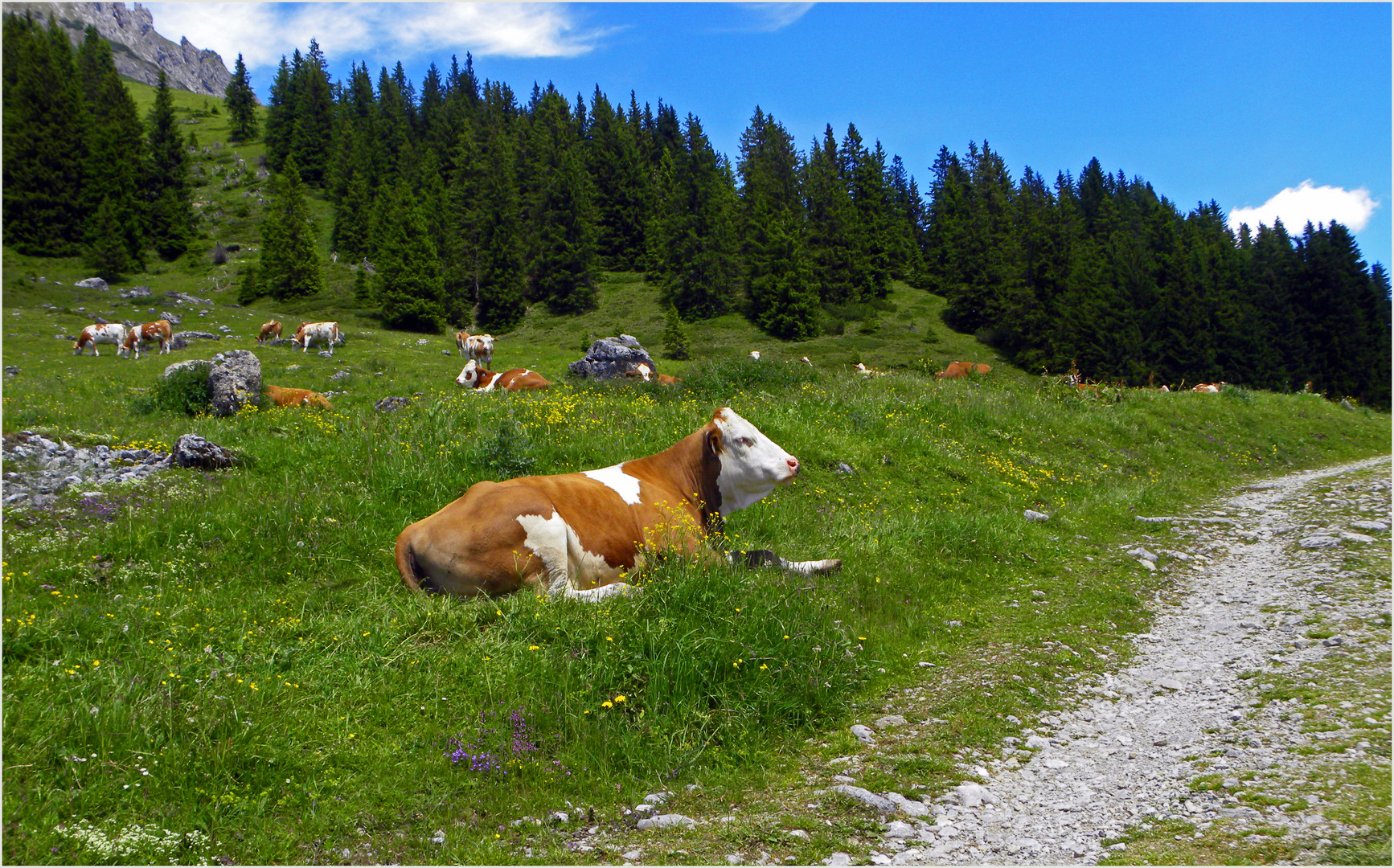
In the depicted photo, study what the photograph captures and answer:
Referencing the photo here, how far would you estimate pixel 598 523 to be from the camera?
21.3 ft

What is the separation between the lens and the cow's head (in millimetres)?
24234

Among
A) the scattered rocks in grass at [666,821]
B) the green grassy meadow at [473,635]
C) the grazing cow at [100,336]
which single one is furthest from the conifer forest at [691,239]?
the scattered rocks in grass at [666,821]

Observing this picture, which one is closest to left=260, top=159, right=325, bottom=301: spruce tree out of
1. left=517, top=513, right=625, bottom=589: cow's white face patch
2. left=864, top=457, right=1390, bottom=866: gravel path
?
left=517, top=513, right=625, bottom=589: cow's white face patch

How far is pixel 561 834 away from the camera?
358cm

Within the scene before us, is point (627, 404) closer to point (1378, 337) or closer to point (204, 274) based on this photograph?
point (204, 274)

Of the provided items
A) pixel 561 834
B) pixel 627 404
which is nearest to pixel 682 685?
pixel 561 834

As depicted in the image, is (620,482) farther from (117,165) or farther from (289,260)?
(117,165)

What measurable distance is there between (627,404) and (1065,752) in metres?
10.1

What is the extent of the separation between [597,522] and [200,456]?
5.90m

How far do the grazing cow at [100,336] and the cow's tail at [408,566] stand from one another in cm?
3012

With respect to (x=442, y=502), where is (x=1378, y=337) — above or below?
above

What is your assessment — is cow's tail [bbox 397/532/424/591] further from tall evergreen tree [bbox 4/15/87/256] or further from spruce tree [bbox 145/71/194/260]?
spruce tree [bbox 145/71/194/260]

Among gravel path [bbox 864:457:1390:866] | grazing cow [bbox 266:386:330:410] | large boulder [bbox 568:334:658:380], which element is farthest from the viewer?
large boulder [bbox 568:334:658:380]

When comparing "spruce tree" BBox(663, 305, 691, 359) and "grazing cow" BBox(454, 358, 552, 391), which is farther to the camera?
"spruce tree" BBox(663, 305, 691, 359)
